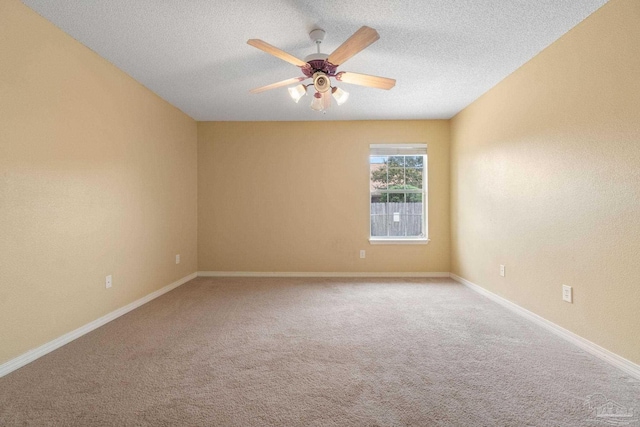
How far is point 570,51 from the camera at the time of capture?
87.9 inches

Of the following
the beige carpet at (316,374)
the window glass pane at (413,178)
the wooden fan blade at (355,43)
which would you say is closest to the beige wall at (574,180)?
the beige carpet at (316,374)

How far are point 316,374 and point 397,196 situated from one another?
3.30 metres

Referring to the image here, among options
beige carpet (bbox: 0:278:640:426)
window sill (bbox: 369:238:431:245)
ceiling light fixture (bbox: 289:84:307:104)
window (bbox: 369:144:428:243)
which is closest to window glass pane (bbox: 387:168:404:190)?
window (bbox: 369:144:428:243)

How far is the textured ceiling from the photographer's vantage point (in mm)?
1979

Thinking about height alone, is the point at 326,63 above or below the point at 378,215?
above

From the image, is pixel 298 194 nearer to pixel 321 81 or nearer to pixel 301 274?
pixel 301 274

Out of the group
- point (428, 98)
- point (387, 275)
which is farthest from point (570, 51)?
point (387, 275)

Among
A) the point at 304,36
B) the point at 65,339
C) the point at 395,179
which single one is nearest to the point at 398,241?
the point at 395,179

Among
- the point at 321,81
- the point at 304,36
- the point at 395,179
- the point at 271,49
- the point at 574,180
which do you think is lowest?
the point at 574,180

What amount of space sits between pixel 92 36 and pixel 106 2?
1.78 ft

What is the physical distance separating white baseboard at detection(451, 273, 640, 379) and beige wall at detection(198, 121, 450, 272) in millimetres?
1447

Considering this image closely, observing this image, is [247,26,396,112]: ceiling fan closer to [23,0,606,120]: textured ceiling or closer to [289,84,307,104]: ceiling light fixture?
[289,84,307,104]: ceiling light fixture

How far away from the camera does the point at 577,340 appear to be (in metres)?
2.16

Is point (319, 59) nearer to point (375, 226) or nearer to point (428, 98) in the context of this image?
point (428, 98)
